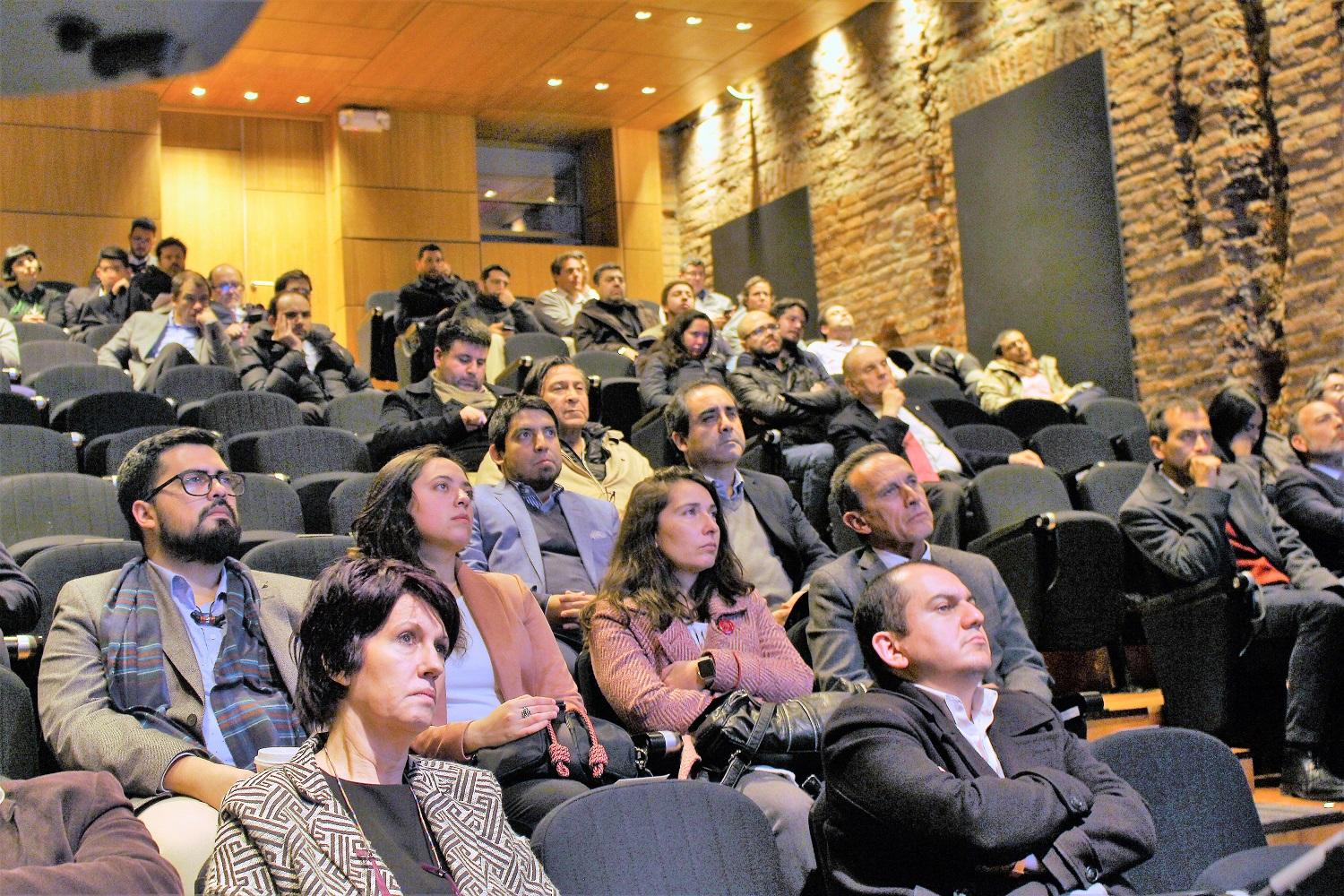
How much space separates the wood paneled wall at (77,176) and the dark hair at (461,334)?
6.15m

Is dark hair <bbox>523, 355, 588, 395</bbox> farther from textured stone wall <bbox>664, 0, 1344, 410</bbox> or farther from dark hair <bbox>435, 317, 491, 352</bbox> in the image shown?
textured stone wall <bbox>664, 0, 1344, 410</bbox>

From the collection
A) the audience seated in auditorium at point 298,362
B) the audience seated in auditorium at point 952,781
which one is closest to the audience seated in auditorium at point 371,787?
the audience seated in auditorium at point 952,781

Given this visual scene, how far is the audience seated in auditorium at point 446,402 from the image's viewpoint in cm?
393

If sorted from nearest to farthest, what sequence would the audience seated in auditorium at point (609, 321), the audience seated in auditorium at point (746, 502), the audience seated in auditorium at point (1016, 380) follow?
the audience seated in auditorium at point (746, 502)
the audience seated in auditorium at point (1016, 380)
the audience seated in auditorium at point (609, 321)

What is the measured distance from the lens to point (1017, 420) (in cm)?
616

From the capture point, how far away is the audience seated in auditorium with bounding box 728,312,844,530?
14.6 feet

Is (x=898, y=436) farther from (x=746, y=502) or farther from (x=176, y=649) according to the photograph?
(x=176, y=649)

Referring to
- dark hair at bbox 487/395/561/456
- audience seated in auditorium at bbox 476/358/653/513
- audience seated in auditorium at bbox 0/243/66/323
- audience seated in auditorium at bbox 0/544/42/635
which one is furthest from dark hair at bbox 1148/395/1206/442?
audience seated in auditorium at bbox 0/243/66/323

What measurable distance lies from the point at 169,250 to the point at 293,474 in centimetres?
380

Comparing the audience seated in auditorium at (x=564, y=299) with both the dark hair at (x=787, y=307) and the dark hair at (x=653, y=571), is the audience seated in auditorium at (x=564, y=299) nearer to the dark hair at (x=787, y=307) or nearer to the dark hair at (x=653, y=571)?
the dark hair at (x=787, y=307)

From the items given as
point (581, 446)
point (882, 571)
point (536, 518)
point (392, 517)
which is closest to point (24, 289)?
point (581, 446)

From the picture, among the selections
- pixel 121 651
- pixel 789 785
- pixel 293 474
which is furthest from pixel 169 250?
pixel 789 785

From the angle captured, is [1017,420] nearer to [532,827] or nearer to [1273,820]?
[1273,820]

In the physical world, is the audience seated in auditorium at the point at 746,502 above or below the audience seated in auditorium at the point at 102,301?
below
